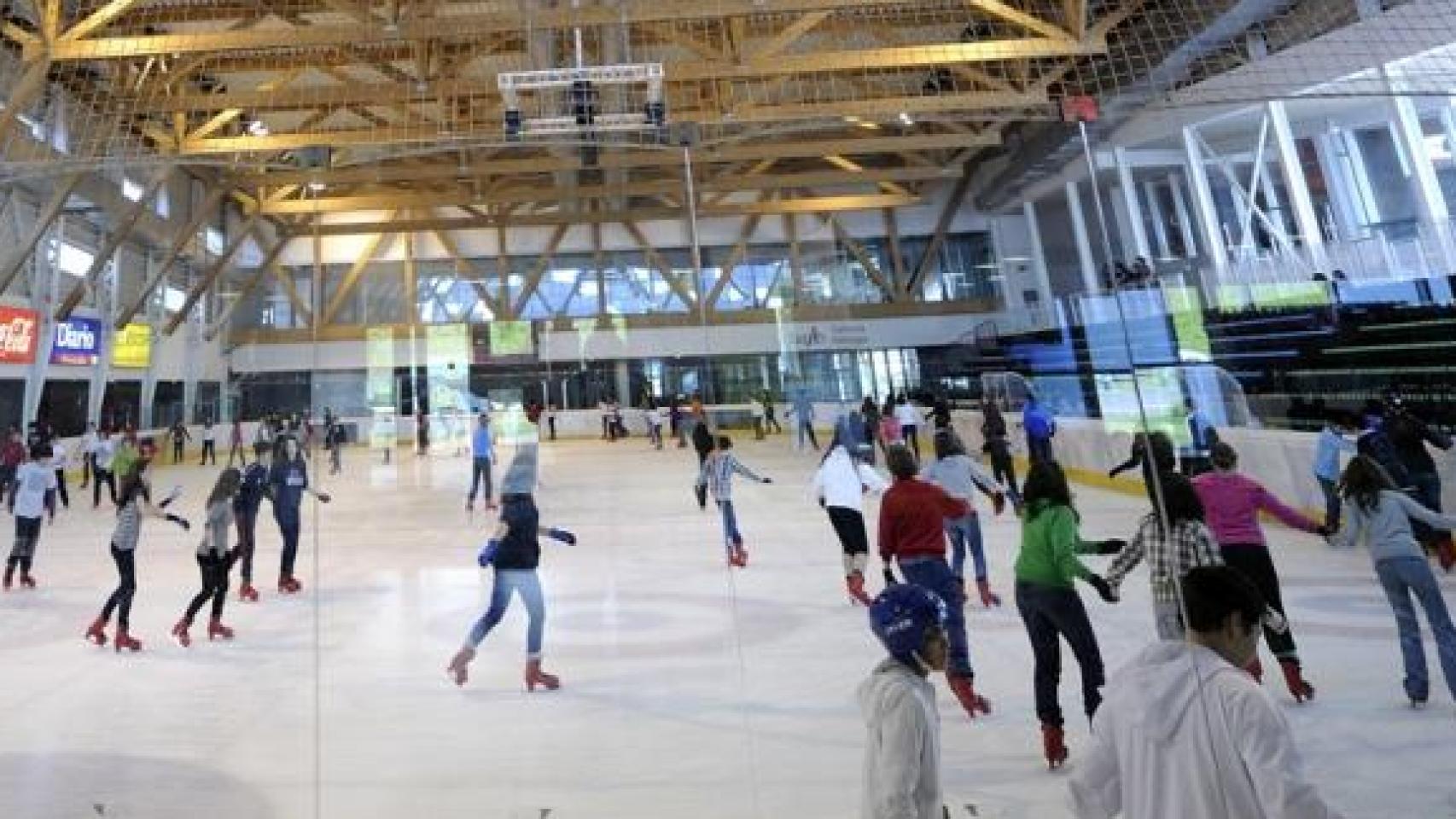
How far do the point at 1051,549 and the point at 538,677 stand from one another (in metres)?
2.00

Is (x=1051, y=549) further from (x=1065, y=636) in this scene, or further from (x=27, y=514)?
(x=27, y=514)

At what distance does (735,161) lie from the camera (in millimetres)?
11508

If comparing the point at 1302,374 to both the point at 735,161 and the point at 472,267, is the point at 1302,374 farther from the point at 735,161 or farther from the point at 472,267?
the point at 735,161

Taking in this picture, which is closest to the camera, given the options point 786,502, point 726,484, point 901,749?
point 901,749

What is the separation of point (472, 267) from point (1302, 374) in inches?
193

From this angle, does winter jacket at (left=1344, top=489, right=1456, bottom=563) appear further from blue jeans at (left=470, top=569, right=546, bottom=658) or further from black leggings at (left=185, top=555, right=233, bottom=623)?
black leggings at (left=185, top=555, right=233, bottom=623)

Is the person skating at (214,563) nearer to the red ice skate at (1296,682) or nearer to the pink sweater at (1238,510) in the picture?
the pink sweater at (1238,510)

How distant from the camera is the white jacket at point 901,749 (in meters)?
1.17

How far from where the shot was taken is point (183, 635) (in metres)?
3.49

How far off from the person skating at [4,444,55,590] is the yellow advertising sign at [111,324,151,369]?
1.01 meters

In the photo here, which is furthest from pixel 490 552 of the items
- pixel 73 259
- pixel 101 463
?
pixel 73 259

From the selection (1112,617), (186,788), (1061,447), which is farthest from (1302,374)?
(186,788)

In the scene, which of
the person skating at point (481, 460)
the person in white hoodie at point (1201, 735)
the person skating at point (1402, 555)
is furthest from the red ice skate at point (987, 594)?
the person skating at point (481, 460)

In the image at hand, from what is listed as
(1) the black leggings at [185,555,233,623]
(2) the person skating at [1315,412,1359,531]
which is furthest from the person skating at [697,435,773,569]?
(1) the black leggings at [185,555,233,623]
